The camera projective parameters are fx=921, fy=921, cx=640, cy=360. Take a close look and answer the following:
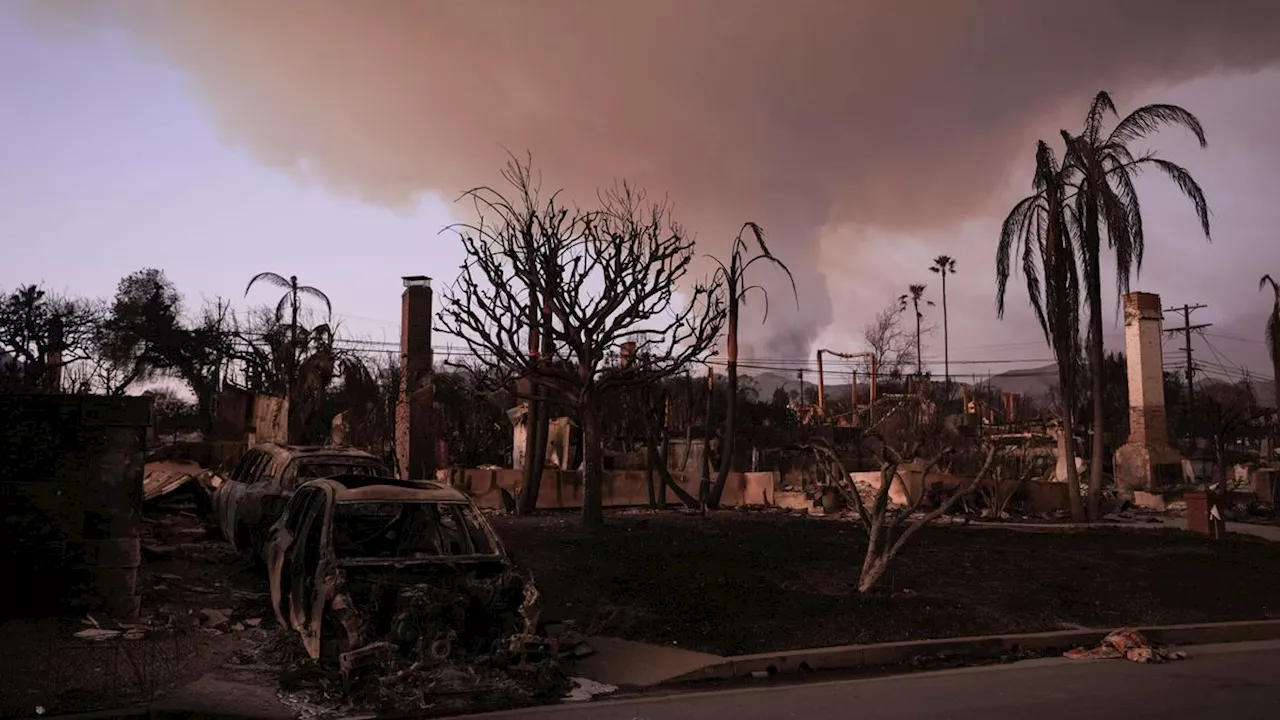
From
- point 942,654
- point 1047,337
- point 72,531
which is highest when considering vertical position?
point 1047,337

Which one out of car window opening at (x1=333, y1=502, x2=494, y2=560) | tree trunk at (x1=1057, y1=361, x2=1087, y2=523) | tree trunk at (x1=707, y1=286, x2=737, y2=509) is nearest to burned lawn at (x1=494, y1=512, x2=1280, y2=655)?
car window opening at (x1=333, y1=502, x2=494, y2=560)

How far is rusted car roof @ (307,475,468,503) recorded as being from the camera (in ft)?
27.8

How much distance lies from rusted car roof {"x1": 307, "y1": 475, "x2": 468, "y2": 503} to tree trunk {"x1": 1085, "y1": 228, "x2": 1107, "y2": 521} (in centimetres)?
1702

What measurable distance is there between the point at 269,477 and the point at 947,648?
8610mm

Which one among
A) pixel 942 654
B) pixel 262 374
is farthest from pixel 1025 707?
pixel 262 374

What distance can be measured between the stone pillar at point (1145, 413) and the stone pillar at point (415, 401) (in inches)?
850

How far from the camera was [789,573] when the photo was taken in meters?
12.4

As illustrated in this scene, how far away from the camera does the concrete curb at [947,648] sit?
8.62 metres

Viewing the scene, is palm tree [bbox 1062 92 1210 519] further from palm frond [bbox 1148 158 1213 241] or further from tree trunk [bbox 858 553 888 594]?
tree trunk [bbox 858 553 888 594]

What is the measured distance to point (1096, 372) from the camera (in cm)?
2133

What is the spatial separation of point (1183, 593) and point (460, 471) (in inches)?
538

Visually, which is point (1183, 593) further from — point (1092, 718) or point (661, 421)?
point (661, 421)

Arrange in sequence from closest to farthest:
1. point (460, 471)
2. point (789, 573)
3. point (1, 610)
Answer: point (1, 610)
point (789, 573)
point (460, 471)

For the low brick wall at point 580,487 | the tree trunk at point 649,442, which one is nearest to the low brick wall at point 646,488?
the low brick wall at point 580,487
